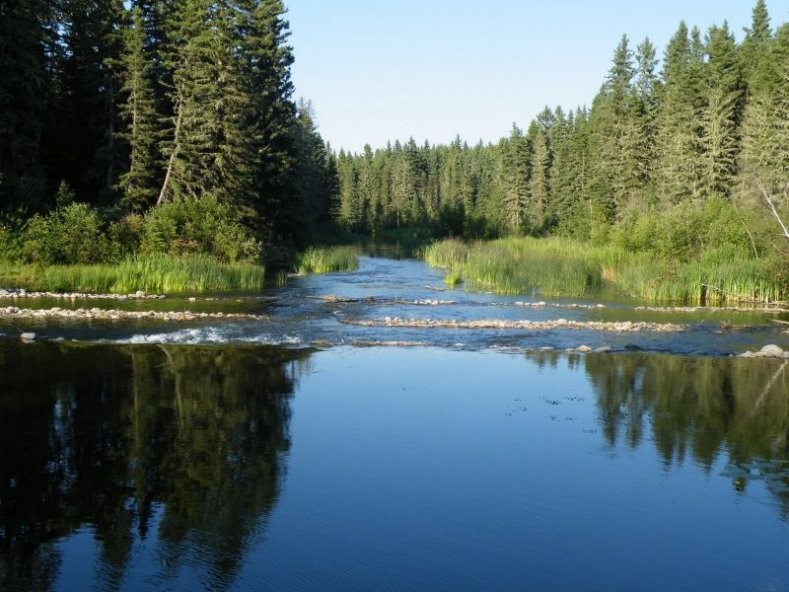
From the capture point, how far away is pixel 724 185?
165ft

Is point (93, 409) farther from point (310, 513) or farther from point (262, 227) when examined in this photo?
point (262, 227)

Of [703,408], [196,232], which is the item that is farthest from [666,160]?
[703,408]

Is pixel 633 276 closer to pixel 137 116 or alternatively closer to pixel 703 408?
pixel 703 408

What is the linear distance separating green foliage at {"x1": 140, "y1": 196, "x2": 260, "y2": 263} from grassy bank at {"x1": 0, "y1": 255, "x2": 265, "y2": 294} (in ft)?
8.63

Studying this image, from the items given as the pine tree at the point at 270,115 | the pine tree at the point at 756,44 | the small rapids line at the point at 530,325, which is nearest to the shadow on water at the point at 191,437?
the small rapids line at the point at 530,325

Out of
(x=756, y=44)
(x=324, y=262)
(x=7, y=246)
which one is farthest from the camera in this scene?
(x=756, y=44)

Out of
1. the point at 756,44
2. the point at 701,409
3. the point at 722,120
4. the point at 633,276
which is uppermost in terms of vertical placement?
the point at 756,44

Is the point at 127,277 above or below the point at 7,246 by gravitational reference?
below

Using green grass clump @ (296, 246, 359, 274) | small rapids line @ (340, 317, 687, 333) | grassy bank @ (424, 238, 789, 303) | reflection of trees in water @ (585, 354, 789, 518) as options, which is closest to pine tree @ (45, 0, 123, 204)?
green grass clump @ (296, 246, 359, 274)

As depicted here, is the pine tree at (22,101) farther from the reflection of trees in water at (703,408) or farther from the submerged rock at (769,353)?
the submerged rock at (769,353)

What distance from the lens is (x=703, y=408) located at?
13.0 metres

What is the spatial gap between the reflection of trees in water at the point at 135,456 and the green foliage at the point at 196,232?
62.7ft

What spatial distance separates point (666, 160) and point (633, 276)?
2984 centimetres

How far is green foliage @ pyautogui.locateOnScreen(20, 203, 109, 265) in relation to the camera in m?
31.3
